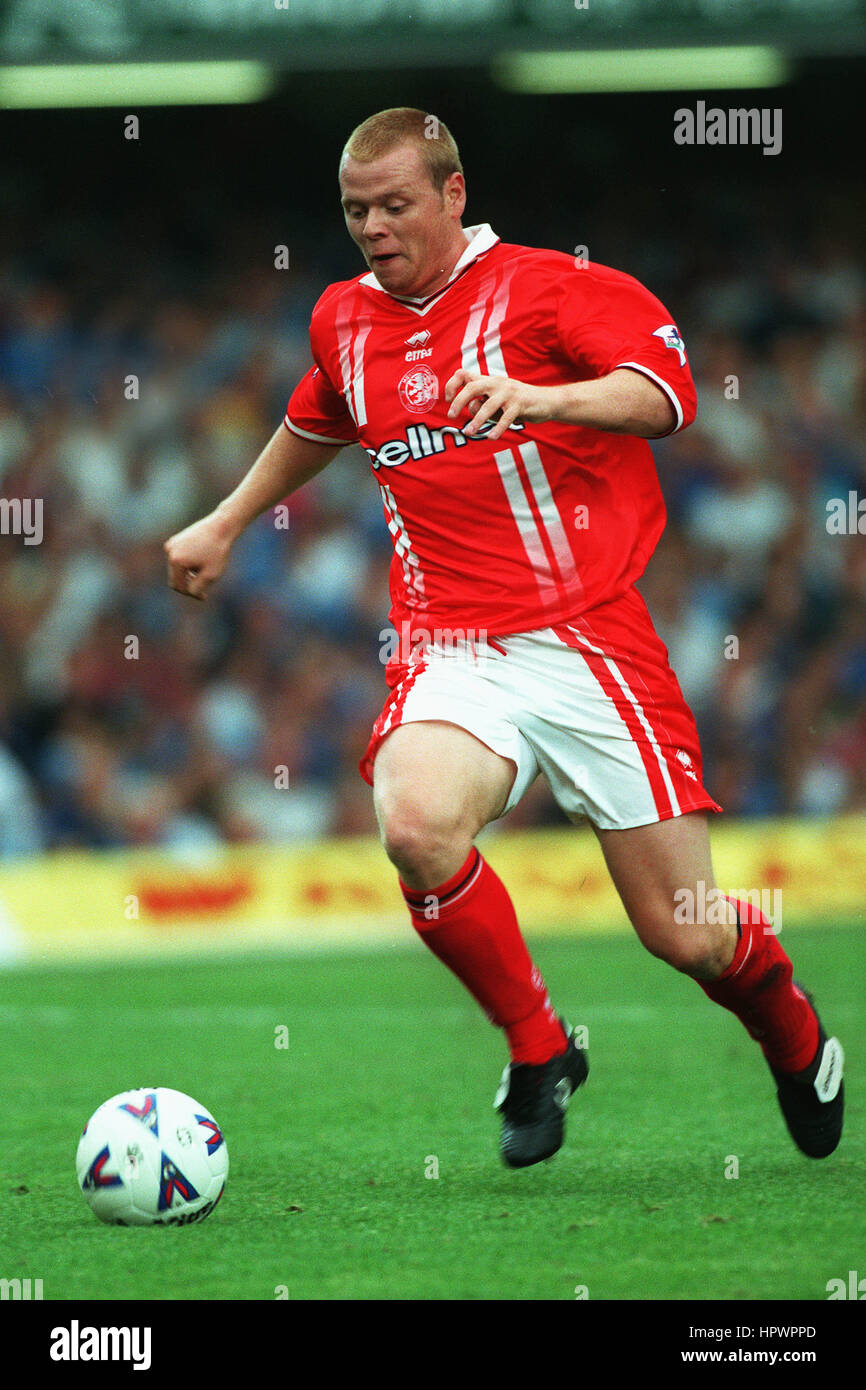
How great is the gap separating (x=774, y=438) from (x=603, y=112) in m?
2.89

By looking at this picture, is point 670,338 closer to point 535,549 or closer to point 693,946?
point 535,549

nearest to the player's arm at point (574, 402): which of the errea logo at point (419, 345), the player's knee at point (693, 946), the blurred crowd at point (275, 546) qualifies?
the errea logo at point (419, 345)

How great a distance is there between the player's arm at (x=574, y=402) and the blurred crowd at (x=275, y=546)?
8.16 m

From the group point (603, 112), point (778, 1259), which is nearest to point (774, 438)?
point (603, 112)

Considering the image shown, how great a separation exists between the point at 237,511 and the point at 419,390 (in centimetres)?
68

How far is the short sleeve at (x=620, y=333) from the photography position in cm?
406

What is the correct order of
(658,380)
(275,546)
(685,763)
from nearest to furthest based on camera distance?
1. (658,380)
2. (685,763)
3. (275,546)

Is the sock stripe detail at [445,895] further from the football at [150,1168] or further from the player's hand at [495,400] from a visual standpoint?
the player's hand at [495,400]

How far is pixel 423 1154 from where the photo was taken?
15.5 ft

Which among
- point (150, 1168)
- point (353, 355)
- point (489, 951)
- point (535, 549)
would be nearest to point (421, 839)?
point (489, 951)

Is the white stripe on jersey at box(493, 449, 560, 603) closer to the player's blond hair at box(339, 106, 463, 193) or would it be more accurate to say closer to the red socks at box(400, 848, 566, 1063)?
the red socks at box(400, 848, 566, 1063)

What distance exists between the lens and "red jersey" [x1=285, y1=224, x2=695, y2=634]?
430 cm

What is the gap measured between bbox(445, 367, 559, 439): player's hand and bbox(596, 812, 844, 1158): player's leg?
3.38ft

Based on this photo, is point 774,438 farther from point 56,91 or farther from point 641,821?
point 641,821
